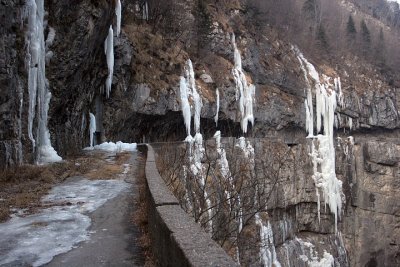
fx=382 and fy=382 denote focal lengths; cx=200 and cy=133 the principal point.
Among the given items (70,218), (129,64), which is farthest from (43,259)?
(129,64)

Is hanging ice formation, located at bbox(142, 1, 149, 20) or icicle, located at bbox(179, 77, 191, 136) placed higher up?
hanging ice formation, located at bbox(142, 1, 149, 20)

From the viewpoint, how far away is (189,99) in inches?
1051

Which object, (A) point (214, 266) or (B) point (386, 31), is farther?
(B) point (386, 31)

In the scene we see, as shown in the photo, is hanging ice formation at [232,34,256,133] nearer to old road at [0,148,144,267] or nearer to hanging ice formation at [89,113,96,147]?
hanging ice formation at [89,113,96,147]

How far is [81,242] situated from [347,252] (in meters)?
31.6

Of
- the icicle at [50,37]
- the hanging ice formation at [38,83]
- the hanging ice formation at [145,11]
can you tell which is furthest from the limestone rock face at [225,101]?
the hanging ice formation at [38,83]

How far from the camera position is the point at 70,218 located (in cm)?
623

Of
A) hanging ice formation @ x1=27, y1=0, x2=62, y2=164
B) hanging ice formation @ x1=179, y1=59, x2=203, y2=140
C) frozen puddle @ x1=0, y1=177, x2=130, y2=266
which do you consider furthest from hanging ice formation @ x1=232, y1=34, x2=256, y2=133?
frozen puddle @ x1=0, y1=177, x2=130, y2=266

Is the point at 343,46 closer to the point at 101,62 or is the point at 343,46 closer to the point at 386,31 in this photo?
the point at 386,31

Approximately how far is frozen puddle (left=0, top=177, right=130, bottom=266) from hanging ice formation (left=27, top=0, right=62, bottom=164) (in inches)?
189

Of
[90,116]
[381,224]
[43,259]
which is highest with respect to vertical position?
[90,116]

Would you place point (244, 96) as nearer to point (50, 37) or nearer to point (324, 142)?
point (324, 142)

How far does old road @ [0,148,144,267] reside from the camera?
438 cm

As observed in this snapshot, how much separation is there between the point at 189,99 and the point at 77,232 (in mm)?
21554
